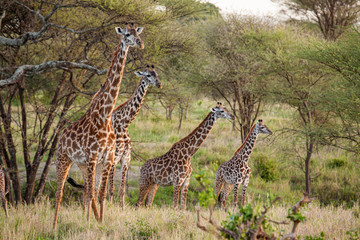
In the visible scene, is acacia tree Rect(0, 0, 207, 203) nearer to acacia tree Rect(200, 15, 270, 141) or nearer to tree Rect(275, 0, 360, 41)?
acacia tree Rect(200, 15, 270, 141)

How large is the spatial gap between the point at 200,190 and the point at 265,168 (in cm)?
292

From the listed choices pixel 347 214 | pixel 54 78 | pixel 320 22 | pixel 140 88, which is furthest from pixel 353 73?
pixel 320 22

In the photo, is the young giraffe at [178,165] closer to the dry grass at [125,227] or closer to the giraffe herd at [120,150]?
the giraffe herd at [120,150]

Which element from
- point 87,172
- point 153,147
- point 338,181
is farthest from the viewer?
point 153,147

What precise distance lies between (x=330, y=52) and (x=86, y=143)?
5998mm

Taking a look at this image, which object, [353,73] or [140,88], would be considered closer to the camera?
[140,88]

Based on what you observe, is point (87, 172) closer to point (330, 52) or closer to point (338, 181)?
point (330, 52)

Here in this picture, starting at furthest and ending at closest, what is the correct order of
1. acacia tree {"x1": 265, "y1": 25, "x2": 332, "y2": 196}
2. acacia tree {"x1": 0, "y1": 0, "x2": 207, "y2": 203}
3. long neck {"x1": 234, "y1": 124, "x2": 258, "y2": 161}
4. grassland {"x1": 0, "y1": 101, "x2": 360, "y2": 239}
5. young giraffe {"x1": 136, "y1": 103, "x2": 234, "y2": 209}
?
1. acacia tree {"x1": 265, "y1": 25, "x2": 332, "y2": 196}
2. long neck {"x1": 234, "y1": 124, "x2": 258, "y2": 161}
3. acacia tree {"x1": 0, "y1": 0, "x2": 207, "y2": 203}
4. young giraffe {"x1": 136, "y1": 103, "x2": 234, "y2": 209}
5. grassland {"x1": 0, "y1": 101, "x2": 360, "y2": 239}

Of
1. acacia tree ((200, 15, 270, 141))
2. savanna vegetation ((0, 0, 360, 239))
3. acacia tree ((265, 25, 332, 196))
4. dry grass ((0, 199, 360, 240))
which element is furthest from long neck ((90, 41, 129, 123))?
acacia tree ((200, 15, 270, 141))

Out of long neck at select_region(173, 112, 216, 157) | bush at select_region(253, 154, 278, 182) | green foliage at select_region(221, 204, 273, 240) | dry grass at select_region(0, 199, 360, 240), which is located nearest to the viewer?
green foliage at select_region(221, 204, 273, 240)

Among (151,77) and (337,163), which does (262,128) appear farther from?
(337,163)

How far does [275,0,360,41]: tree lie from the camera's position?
58.5 ft

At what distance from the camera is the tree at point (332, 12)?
1784 centimetres

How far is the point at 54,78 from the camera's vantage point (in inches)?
458
